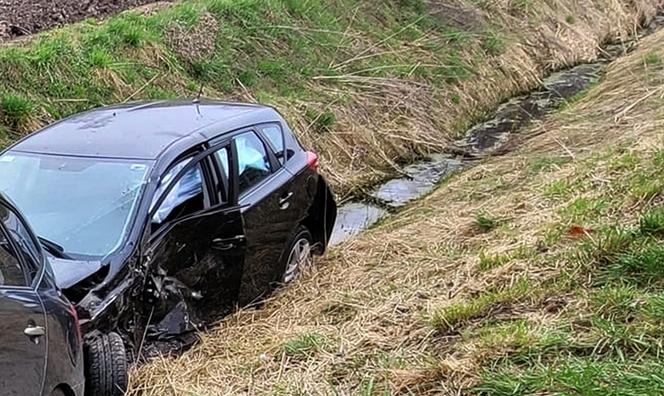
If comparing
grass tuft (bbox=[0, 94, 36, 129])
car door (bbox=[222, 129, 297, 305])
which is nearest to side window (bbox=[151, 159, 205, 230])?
car door (bbox=[222, 129, 297, 305])

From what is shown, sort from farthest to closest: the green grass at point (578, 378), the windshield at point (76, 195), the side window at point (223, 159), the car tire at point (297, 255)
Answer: the car tire at point (297, 255) → the side window at point (223, 159) → the windshield at point (76, 195) → the green grass at point (578, 378)

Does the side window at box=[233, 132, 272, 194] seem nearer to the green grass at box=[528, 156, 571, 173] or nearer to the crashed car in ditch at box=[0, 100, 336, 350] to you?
the crashed car in ditch at box=[0, 100, 336, 350]

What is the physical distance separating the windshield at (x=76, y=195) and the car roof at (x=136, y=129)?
103mm

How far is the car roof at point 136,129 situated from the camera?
19.9ft

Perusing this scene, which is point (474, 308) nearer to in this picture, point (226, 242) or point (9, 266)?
point (226, 242)

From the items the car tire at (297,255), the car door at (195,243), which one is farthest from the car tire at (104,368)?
the car tire at (297,255)

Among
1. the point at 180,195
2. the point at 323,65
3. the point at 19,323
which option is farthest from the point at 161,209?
the point at 323,65

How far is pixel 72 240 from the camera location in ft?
17.5

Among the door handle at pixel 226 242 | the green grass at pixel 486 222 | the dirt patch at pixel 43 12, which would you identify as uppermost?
the dirt patch at pixel 43 12

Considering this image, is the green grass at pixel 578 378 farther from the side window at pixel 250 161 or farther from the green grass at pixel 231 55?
the green grass at pixel 231 55

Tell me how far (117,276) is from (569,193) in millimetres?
4340

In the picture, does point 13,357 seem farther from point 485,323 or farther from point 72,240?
point 485,323

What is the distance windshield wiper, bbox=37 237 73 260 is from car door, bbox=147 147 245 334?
506mm

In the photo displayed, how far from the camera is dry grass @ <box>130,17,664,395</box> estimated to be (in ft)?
15.6
